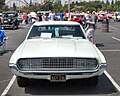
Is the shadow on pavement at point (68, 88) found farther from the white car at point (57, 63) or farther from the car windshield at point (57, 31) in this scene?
the car windshield at point (57, 31)

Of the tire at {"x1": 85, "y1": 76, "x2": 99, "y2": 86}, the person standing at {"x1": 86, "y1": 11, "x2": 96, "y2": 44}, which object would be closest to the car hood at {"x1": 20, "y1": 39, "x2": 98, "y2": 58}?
the tire at {"x1": 85, "y1": 76, "x2": 99, "y2": 86}

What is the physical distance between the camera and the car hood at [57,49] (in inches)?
260

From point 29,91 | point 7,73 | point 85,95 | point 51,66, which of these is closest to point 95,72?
point 85,95

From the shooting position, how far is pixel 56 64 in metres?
6.53

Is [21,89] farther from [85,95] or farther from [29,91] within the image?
[85,95]

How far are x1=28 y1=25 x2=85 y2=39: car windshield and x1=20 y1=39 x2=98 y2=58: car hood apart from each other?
1.65ft

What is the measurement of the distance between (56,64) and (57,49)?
416mm

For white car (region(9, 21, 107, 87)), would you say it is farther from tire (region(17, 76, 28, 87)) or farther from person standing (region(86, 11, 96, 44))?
person standing (region(86, 11, 96, 44))

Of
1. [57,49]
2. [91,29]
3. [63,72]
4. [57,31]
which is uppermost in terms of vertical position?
[57,31]

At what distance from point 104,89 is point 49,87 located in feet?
3.98

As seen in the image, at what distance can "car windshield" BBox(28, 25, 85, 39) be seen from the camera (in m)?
8.29

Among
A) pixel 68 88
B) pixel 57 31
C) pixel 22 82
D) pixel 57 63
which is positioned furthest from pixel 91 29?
pixel 57 63

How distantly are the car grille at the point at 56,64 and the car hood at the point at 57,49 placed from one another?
0.28 feet

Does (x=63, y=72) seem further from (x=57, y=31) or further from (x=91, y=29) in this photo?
(x=91, y=29)
